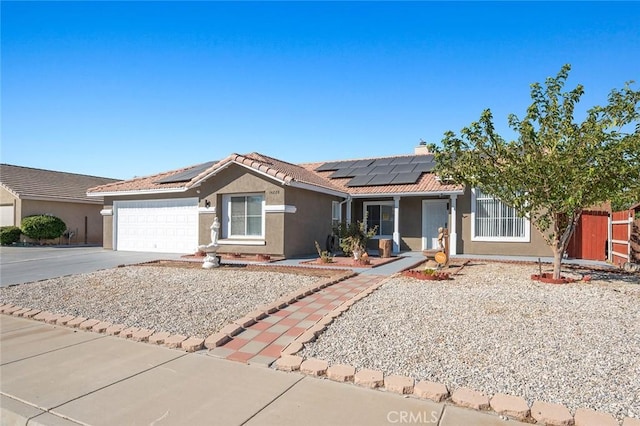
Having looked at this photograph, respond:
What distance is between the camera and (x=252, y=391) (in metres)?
3.93

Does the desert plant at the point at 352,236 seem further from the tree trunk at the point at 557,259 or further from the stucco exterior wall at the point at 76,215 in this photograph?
the stucco exterior wall at the point at 76,215

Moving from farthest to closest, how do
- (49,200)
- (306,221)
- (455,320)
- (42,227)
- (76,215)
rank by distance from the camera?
1. (76,215)
2. (49,200)
3. (42,227)
4. (306,221)
5. (455,320)

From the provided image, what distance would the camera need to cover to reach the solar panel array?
17.4m

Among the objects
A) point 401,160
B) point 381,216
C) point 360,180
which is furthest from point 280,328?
point 401,160

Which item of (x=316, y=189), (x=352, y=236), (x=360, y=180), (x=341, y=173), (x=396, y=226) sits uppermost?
(x=341, y=173)

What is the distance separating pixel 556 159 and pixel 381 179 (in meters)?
Answer: 9.43

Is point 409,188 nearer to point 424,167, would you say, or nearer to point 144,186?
point 424,167

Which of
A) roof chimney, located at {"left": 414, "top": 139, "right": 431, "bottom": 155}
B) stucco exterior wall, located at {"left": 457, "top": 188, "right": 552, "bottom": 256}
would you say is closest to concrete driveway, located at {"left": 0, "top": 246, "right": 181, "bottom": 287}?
stucco exterior wall, located at {"left": 457, "top": 188, "right": 552, "bottom": 256}

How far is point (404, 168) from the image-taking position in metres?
18.5

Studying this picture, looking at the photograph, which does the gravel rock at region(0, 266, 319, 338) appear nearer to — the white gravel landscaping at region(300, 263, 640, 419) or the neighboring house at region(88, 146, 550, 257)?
the white gravel landscaping at region(300, 263, 640, 419)

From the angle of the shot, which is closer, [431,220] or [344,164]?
[431,220]

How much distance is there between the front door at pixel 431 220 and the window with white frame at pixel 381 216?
1.52 metres

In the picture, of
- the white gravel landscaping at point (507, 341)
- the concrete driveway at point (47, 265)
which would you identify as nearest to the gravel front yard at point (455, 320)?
the white gravel landscaping at point (507, 341)

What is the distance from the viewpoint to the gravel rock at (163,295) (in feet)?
20.9
